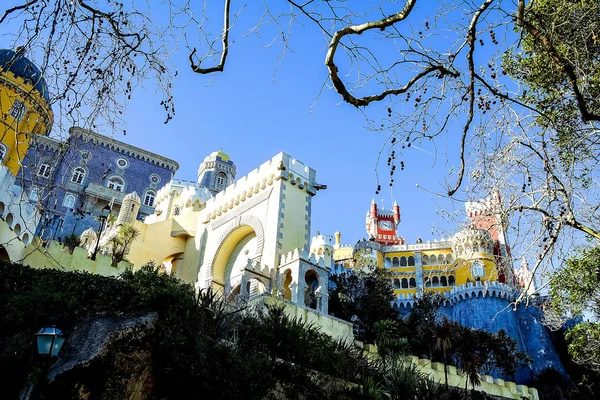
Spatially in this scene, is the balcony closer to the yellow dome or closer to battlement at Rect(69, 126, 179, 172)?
battlement at Rect(69, 126, 179, 172)

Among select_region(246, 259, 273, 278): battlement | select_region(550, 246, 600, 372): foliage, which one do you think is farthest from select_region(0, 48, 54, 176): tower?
select_region(550, 246, 600, 372): foliage

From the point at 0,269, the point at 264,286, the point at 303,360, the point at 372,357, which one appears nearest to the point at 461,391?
the point at 372,357

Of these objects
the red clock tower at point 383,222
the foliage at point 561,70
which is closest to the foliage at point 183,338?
the foliage at point 561,70

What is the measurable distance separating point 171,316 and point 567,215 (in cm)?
732

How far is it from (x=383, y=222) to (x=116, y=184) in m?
38.0

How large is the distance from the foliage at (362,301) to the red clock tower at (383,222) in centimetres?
3651

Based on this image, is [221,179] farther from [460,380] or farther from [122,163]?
[460,380]

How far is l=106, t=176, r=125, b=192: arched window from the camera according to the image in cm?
4191

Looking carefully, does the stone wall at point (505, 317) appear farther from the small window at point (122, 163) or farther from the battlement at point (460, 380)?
the small window at point (122, 163)

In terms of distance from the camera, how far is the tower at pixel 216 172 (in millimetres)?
45031

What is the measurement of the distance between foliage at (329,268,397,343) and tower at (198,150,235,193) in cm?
1890

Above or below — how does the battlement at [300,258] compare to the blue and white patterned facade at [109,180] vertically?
below

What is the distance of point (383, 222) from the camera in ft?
223

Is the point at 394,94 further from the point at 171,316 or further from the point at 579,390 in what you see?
the point at 579,390
